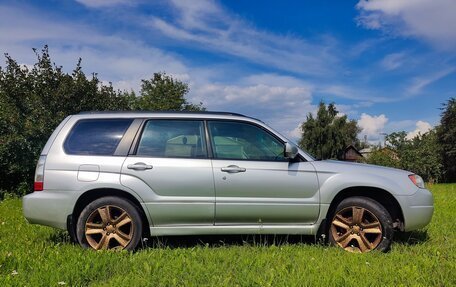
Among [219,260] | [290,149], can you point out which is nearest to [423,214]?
[290,149]

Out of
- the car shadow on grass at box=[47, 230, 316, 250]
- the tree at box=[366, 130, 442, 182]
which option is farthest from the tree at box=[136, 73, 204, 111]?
the car shadow on grass at box=[47, 230, 316, 250]

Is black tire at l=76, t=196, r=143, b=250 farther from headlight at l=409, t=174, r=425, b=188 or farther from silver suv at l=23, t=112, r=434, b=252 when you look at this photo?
headlight at l=409, t=174, r=425, b=188

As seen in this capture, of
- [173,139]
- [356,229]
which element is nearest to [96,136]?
[173,139]

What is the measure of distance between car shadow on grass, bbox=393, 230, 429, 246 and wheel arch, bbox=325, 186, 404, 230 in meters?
0.51

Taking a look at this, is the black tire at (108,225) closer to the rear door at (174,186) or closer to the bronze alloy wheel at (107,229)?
the bronze alloy wheel at (107,229)

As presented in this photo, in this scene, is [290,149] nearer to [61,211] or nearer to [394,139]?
[61,211]

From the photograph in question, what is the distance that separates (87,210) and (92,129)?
1041mm

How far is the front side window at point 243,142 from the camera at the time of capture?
5316 mm

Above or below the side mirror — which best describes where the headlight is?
below

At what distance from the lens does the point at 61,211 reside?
5.02 metres

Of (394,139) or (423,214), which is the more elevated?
(394,139)

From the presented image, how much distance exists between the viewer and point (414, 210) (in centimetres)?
523

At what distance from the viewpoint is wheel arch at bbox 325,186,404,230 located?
5.30 m

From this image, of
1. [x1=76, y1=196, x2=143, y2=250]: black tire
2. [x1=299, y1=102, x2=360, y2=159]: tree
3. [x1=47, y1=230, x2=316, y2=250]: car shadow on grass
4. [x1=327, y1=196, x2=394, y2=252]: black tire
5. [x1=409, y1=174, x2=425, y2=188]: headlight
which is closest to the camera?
[x1=76, y1=196, x2=143, y2=250]: black tire
